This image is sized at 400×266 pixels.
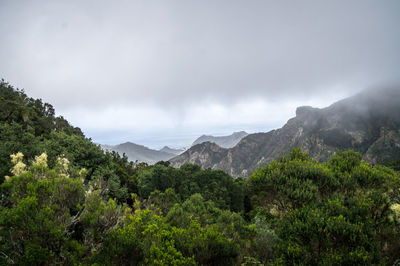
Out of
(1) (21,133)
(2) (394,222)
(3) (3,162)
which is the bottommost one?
(2) (394,222)

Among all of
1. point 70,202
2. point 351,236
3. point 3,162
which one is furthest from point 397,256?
point 3,162

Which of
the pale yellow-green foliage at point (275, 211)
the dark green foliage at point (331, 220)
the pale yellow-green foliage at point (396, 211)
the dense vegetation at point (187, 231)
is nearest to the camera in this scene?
the dense vegetation at point (187, 231)

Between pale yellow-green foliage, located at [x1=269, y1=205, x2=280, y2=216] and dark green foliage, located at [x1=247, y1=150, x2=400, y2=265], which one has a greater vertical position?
dark green foliage, located at [x1=247, y1=150, x2=400, y2=265]

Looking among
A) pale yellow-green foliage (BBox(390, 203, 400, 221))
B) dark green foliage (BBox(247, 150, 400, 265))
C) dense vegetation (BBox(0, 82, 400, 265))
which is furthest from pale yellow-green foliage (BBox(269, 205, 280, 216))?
pale yellow-green foliage (BBox(390, 203, 400, 221))

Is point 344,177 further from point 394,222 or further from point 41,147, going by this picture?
point 41,147

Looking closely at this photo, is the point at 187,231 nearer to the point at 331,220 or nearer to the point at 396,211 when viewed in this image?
the point at 331,220

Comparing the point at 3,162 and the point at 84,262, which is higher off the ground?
the point at 3,162

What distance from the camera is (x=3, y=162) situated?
21.7 meters

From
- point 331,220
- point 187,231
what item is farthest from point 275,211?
point 187,231

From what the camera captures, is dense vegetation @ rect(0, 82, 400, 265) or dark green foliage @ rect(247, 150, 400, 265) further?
dark green foliage @ rect(247, 150, 400, 265)

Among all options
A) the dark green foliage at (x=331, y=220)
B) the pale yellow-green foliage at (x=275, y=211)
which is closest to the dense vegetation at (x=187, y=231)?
the dark green foliage at (x=331, y=220)

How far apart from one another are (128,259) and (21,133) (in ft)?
94.8

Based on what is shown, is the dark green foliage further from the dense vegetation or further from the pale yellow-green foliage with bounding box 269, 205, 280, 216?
the pale yellow-green foliage with bounding box 269, 205, 280, 216

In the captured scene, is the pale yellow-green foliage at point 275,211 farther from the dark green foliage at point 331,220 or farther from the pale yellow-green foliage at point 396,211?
the pale yellow-green foliage at point 396,211
